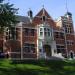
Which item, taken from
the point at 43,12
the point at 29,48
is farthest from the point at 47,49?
the point at 43,12

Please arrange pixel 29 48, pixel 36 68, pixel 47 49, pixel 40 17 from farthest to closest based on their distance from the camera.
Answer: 1. pixel 40 17
2. pixel 47 49
3. pixel 29 48
4. pixel 36 68

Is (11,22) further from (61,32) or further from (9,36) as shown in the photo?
(61,32)

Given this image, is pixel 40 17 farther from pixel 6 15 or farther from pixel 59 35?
pixel 6 15

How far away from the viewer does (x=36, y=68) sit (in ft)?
95.3

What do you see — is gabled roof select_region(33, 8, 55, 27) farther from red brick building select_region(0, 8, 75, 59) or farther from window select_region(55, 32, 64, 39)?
window select_region(55, 32, 64, 39)

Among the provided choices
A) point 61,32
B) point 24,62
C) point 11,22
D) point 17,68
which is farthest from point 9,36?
point 17,68

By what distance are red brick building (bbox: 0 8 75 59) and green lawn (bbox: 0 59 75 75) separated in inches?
796

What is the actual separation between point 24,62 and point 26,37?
76.0 feet

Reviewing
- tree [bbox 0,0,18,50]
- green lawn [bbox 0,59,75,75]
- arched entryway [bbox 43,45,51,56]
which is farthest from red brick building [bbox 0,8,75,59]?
green lawn [bbox 0,59,75,75]

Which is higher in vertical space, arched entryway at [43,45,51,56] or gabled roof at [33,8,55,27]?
gabled roof at [33,8,55,27]

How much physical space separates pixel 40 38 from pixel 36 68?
27.4m

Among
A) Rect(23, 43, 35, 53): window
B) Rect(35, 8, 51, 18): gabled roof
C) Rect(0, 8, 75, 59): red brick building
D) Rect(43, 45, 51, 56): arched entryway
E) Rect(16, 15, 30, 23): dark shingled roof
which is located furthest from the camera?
Rect(35, 8, 51, 18): gabled roof

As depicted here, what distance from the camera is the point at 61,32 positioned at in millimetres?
59719

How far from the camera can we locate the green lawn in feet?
87.8
